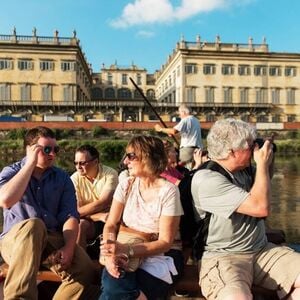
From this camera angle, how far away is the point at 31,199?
2.65 meters

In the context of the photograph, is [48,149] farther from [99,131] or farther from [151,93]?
[151,93]

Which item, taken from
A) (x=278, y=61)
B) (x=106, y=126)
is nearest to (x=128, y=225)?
Answer: (x=106, y=126)

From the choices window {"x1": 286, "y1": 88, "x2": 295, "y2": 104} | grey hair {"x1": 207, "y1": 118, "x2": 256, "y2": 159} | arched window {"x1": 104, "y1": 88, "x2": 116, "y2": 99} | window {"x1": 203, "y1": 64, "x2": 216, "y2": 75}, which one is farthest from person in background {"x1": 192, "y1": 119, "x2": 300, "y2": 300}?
arched window {"x1": 104, "y1": 88, "x2": 116, "y2": 99}

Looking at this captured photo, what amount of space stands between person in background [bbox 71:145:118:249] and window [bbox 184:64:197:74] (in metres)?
43.6

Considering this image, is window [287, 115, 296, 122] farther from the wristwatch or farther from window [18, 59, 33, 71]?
the wristwatch

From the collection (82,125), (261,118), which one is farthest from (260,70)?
(82,125)

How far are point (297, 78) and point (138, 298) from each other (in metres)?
50.4

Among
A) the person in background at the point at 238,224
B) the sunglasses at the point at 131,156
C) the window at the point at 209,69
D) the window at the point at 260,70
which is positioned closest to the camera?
the person in background at the point at 238,224

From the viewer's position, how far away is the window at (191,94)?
4619 cm

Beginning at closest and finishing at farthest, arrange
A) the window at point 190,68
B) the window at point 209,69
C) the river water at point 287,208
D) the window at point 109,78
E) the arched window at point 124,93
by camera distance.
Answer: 1. the river water at point 287,208
2. the window at point 190,68
3. the window at point 209,69
4. the arched window at point 124,93
5. the window at point 109,78

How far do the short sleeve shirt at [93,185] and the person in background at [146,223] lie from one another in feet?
3.59

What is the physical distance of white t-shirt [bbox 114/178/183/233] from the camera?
2348 mm

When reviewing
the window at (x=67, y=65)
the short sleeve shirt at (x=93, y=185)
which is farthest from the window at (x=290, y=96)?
the short sleeve shirt at (x=93, y=185)

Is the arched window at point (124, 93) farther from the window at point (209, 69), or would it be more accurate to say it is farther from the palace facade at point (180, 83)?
the window at point (209, 69)
